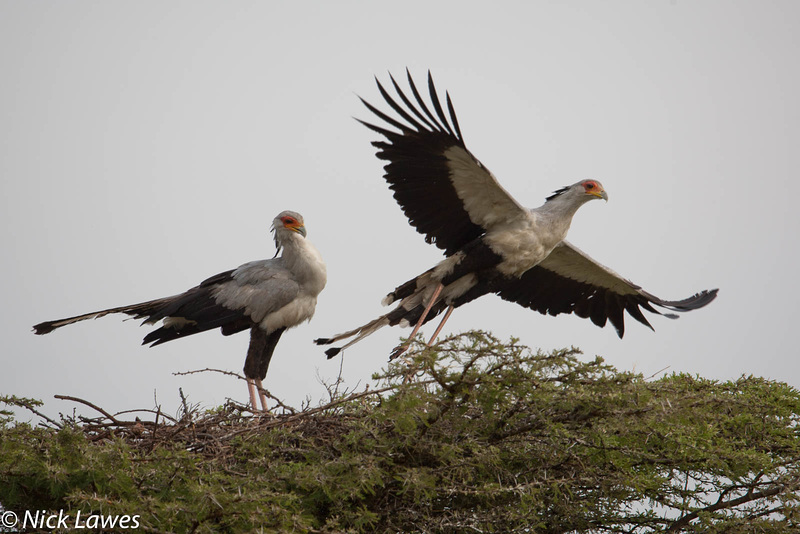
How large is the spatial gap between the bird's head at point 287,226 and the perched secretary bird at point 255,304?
10 millimetres

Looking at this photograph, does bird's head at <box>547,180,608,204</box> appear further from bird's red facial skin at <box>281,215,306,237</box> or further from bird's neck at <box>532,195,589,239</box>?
bird's red facial skin at <box>281,215,306,237</box>

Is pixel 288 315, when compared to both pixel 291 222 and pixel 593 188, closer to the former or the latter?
pixel 291 222

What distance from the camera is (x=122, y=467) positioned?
14.0ft

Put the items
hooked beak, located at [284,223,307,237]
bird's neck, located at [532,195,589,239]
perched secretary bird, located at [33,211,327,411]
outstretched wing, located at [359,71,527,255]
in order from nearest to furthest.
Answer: outstretched wing, located at [359,71,527,255] < bird's neck, located at [532,195,589,239] < perched secretary bird, located at [33,211,327,411] < hooked beak, located at [284,223,307,237]

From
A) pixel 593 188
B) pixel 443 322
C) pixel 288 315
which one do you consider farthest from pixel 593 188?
pixel 288 315

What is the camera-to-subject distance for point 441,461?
175 inches

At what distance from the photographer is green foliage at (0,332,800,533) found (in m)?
4.18

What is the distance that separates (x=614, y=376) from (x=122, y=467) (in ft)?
8.69

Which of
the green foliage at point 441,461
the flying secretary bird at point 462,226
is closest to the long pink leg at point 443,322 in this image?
the flying secretary bird at point 462,226

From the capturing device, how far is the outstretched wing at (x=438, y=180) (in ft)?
20.0

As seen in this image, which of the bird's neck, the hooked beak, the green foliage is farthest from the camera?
the hooked beak

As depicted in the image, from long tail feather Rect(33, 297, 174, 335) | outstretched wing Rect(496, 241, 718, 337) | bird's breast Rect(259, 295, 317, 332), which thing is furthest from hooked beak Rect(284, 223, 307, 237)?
outstretched wing Rect(496, 241, 718, 337)

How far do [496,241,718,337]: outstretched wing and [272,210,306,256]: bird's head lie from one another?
1.97 meters

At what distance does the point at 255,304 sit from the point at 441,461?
3.19 m
